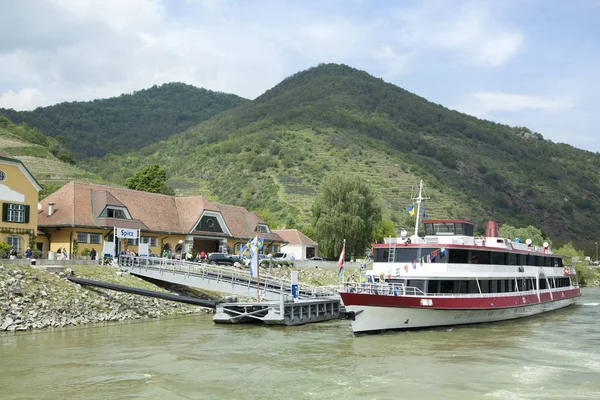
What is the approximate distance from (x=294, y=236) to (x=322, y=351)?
50.0 metres

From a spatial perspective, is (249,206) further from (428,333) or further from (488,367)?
(488,367)

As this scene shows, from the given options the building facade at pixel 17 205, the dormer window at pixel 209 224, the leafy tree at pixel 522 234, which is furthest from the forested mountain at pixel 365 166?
the building facade at pixel 17 205

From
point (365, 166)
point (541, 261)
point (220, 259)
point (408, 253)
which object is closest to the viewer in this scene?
point (408, 253)

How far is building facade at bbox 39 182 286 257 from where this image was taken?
44500 mm

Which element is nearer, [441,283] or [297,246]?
[441,283]

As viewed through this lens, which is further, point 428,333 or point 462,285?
point 462,285

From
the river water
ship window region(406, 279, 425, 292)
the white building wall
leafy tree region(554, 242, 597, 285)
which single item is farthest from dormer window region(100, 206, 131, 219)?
leafy tree region(554, 242, 597, 285)

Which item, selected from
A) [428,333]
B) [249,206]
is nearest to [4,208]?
[428,333]

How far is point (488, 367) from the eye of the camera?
2292 centimetres

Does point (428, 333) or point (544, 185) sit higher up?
point (544, 185)

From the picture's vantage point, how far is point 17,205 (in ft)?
132

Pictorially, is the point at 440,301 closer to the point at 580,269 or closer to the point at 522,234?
the point at 522,234

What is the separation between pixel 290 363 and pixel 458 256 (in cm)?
1390

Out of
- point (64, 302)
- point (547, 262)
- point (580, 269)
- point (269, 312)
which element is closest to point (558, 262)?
point (547, 262)
